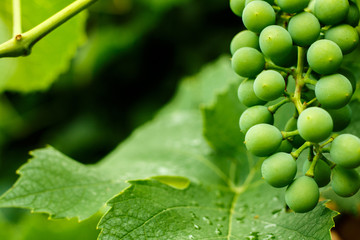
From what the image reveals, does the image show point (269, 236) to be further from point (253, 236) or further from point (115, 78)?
point (115, 78)

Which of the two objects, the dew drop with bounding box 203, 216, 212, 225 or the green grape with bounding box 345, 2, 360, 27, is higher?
the green grape with bounding box 345, 2, 360, 27

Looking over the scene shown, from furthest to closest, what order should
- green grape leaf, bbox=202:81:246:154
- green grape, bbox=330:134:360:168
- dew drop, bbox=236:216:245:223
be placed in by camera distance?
green grape leaf, bbox=202:81:246:154 < dew drop, bbox=236:216:245:223 < green grape, bbox=330:134:360:168

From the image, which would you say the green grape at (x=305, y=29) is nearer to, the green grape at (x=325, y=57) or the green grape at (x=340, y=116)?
the green grape at (x=325, y=57)

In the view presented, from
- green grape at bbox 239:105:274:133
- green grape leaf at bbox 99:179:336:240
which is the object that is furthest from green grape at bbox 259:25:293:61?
green grape leaf at bbox 99:179:336:240

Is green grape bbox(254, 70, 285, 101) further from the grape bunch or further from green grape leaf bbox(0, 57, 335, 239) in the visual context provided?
green grape leaf bbox(0, 57, 335, 239)

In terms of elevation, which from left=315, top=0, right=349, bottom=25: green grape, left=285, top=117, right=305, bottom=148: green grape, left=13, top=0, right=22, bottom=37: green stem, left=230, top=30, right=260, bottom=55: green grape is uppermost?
left=13, top=0, right=22, bottom=37: green stem

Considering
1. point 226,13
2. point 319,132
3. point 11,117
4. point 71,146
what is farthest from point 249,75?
point 11,117

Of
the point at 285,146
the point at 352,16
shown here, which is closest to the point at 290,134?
the point at 285,146

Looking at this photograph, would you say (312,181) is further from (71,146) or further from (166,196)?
(71,146)
